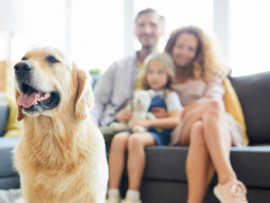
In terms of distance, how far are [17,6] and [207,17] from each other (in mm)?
2842

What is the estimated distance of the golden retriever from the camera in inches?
40.1

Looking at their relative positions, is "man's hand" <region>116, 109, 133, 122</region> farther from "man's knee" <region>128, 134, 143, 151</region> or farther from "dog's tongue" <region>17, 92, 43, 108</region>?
"dog's tongue" <region>17, 92, 43, 108</region>

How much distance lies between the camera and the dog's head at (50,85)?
0.97m

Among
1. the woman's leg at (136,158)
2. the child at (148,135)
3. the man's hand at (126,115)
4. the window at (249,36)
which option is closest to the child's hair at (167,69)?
the child at (148,135)

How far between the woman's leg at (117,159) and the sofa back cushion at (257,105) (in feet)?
3.16

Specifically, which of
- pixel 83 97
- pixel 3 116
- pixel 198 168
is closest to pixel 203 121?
pixel 198 168

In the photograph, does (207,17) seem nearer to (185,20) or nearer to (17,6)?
(185,20)

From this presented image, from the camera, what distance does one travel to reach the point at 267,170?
145 cm

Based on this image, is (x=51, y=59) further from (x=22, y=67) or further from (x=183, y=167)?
(x=183, y=167)

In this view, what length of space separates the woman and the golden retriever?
0.60m

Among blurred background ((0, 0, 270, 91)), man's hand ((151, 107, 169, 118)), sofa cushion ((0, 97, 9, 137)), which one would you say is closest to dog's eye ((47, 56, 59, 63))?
man's hand ((151, 107, 169, 118))

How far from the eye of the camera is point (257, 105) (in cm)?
203

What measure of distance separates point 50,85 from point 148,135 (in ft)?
2.80

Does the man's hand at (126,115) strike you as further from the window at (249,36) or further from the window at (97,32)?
the window at (97,32)
